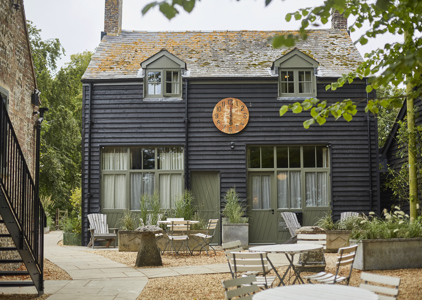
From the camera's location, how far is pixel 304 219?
14984 mm

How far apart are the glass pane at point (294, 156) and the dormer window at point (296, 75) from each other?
1.52 metres

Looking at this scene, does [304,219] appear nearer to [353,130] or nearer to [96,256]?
[353,130]

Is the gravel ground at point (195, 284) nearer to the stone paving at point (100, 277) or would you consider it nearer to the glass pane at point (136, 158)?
the stone paving at point (100, 277)

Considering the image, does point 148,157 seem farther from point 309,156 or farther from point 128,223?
point 309,156

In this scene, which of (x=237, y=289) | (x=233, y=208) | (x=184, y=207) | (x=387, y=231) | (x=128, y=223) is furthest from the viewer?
(x=184, y=207)

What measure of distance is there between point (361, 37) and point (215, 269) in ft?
19.1

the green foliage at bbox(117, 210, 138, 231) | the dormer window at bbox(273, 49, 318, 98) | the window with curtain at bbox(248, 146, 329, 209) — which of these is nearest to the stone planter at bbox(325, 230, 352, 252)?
the window with curtain at bbox(248, 146, 329, 209)

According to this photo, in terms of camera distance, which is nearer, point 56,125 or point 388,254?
point 388,254

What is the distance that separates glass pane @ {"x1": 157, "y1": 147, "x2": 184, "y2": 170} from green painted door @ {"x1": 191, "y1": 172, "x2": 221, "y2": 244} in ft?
1.79

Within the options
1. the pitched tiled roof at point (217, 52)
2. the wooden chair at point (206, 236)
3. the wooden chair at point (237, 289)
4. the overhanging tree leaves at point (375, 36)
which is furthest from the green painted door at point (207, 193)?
the wooden chair at point (237, 289)

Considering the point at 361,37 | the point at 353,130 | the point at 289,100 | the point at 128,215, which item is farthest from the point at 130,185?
the point at 361,37

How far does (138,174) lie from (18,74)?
5.76 m

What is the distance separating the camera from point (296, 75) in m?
15.3

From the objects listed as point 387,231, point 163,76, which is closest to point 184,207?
point 163,76
